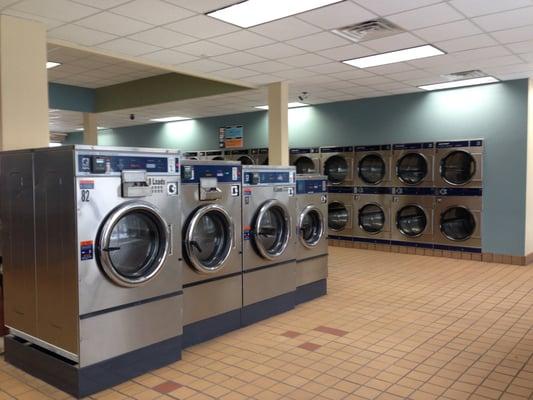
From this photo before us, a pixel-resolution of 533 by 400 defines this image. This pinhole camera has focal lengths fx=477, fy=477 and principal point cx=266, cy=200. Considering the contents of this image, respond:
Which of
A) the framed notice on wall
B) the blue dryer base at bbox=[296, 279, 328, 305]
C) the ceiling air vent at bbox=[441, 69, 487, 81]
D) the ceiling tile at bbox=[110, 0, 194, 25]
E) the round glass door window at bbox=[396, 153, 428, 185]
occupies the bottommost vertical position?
the blue dryer base at bbox=[296, 279, 328, 305]

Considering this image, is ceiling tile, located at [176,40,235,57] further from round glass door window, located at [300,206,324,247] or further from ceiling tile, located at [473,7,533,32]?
ceiling tile, located at [473,7,533,32]

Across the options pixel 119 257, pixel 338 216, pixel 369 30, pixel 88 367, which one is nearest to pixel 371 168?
pixel 338 216

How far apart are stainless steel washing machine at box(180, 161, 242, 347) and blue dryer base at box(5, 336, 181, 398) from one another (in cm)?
42

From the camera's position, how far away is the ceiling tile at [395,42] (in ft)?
17.4

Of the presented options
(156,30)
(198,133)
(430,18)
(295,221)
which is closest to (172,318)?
(295,221)

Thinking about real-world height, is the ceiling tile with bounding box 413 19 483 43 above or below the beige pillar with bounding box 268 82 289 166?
above

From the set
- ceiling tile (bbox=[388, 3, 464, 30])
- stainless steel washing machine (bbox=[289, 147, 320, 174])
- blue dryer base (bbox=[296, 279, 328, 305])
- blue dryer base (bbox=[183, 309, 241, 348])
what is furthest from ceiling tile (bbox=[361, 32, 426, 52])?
stainless steel washing machine (bbox=[289, 147, 320, 174])

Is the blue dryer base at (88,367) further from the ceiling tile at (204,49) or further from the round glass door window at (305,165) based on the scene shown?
the round glass door window at (305,165)

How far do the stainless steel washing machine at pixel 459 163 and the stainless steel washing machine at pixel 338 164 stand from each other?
1788 mm

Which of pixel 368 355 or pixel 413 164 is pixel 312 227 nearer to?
pixel 368 355

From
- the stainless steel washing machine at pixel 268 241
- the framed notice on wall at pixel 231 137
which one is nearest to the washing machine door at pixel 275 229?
the stainless steel washing machine at pixel 268 241

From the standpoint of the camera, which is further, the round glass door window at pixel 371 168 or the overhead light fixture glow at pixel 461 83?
the round glass door window at pixel 371 168

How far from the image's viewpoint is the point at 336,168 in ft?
33.0

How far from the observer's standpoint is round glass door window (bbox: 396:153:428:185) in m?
8.81
